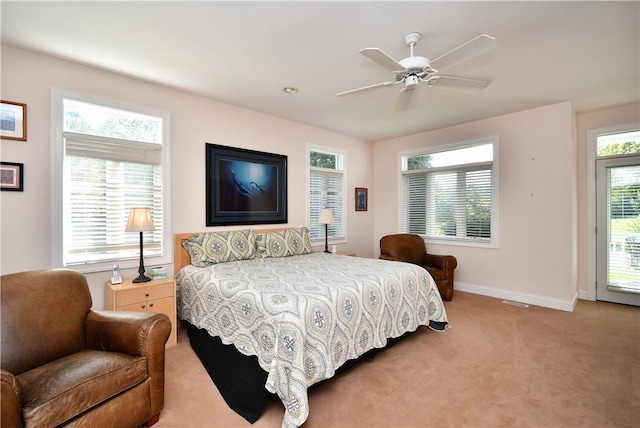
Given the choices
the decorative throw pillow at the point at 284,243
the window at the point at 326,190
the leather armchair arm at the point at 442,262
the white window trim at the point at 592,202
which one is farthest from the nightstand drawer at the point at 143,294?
the white window trim at the point at 592,202

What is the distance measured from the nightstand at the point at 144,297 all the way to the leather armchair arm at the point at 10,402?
140 centimetres

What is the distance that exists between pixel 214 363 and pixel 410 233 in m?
4.21

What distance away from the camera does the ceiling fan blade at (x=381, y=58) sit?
6.48 ft

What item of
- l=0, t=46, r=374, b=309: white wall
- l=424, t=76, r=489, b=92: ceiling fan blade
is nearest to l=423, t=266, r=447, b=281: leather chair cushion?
l=0, t=46, r=374, b=309: white wall

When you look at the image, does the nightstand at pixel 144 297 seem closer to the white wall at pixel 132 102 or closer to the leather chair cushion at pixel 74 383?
the white wall at pixel 132 102

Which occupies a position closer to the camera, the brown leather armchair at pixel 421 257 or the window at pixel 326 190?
the brown leather armchair at pixel 421 257

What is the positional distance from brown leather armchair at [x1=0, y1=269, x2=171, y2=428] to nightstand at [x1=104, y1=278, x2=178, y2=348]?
0.53 metres

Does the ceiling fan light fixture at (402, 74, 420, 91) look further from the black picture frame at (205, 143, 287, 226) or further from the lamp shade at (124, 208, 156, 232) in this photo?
the lamp shade at (124, 208, 156, 232)

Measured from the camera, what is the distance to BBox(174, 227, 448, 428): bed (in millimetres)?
1938

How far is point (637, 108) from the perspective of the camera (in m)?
3.97

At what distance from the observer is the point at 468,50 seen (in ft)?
6.77

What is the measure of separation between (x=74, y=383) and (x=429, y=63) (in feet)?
9.76

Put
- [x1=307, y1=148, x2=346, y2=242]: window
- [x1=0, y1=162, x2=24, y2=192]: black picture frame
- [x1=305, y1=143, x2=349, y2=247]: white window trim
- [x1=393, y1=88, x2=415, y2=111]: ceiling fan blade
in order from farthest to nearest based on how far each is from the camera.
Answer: [x1=307, y1=148, x2=346, y2=242]: window < [x1=305, y1=143, x2=349, y2=247]: white window trim < [x1=393, y1=88, x2=415, y2=111]: ceiling fan blade < [x1=0, y1=162, x2=24, y2=192]: black picture frame

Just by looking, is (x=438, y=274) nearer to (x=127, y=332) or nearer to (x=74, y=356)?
(x=127, y=332)
